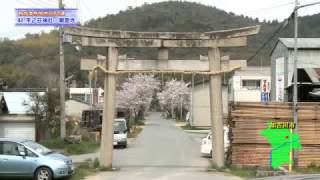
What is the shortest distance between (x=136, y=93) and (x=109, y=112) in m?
81.2

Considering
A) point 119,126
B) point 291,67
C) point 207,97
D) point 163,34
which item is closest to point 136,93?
point 207,97

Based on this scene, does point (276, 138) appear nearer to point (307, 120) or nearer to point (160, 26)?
point (307, 120)

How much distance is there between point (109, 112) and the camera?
2403 centimetres

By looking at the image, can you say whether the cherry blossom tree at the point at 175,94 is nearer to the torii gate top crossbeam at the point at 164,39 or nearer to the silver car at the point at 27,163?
the torii gate top crossbeam at the point at 164,39

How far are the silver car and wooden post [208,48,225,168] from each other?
6526 mm

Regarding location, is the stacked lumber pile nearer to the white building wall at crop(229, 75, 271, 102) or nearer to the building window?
the white building wall at crop(229, 75, 271, 102)

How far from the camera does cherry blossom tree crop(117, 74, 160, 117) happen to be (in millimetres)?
102375

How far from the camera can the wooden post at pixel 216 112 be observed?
24.1 metres

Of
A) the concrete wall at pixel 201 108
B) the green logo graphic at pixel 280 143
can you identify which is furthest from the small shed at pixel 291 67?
the concrete wall at pixel 201 108

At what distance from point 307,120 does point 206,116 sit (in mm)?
58599

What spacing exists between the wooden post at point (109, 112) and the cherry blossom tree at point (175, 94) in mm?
92657

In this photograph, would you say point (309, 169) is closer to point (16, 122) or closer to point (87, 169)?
point (87, 169)

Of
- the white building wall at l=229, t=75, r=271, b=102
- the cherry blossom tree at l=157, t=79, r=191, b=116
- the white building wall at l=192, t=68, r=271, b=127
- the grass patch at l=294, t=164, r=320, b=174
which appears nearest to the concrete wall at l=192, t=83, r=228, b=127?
the white building wall at l=192, t=68, r=271, b=127

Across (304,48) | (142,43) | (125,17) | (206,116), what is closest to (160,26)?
(125,17)
